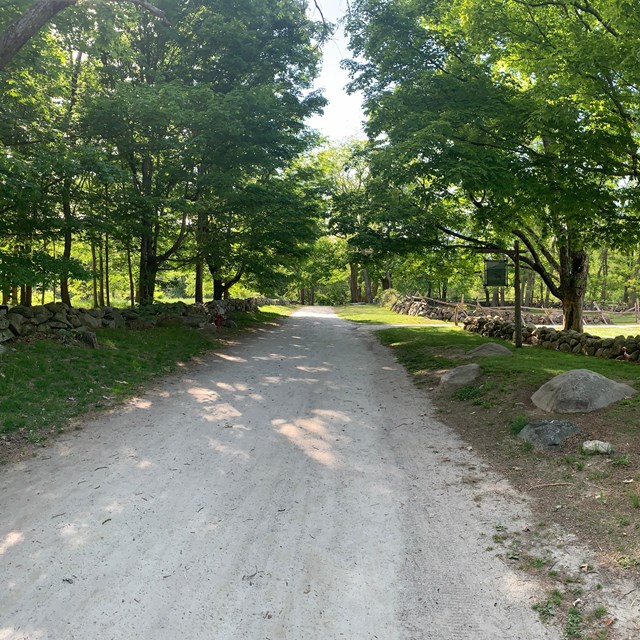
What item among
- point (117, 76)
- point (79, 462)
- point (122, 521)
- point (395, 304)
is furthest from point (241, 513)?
point (395, 304)

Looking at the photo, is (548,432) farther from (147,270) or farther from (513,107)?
(147,270)

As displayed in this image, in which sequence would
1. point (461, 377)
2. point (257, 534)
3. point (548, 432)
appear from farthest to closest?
point (461, 377)
point (548, 432)
point (257, 534)

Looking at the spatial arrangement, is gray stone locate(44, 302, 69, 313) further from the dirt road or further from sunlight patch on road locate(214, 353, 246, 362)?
the dirt road

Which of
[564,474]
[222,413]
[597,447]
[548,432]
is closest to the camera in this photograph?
[564,474]

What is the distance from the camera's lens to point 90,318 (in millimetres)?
11281

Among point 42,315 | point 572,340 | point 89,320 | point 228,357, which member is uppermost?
point 42,315

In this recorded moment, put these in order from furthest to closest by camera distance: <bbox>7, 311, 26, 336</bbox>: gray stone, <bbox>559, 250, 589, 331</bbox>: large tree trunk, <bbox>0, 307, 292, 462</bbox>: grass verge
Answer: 1. <bbox>559, 250, 589, 331</bbox>: large tree trunk
2. <bbox>7, 311, 26, 336</bbox>: gray stone
3. <bbox>0, 307, 292, 462</bbox>: grass verge

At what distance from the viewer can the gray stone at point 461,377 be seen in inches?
312

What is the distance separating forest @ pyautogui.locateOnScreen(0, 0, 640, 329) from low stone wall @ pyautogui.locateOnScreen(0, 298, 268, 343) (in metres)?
0.92

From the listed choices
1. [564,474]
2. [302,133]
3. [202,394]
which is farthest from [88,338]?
[302,133]

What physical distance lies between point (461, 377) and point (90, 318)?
351 inches

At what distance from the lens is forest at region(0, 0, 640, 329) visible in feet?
25.1

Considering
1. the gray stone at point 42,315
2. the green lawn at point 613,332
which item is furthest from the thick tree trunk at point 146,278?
the green lawn at point 613,332

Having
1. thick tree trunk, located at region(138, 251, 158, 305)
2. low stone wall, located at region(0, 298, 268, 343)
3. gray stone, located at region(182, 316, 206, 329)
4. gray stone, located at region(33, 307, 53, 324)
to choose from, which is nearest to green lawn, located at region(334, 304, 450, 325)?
low stone wall, located at region(0, 298, 268, 343)
